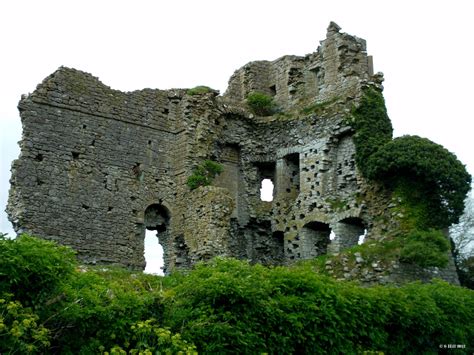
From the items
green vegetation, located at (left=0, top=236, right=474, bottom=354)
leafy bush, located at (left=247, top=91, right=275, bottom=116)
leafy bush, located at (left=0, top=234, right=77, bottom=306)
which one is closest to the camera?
leafy bush, located at (left=0, top=234, right=77, bottom=306)

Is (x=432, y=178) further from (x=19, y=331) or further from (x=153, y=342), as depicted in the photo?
(x=19, y=331)

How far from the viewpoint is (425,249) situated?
23375mm

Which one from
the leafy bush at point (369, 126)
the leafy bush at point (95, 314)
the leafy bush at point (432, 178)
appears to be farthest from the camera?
the leafy bush at point (369, 126)

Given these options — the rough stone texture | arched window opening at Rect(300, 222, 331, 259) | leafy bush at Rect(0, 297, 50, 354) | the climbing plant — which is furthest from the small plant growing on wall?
leafy bush at Rect(0, 297, 50, 354)

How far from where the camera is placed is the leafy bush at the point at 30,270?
13633 mm

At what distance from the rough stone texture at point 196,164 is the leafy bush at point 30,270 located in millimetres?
10338

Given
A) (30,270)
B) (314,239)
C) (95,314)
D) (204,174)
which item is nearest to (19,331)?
(30,270)

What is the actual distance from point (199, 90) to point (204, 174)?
9.90ft

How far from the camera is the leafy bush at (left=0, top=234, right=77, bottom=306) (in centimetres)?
1363

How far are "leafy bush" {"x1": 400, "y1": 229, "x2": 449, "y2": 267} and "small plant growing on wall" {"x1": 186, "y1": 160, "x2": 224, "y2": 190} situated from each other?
23.0ft

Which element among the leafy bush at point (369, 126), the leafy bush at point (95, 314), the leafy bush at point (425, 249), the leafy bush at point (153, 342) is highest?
the leafy bush at point (369, 126)

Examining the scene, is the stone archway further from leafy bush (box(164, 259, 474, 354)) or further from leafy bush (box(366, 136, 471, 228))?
leafy bush (box(164, 259, 474, 354))

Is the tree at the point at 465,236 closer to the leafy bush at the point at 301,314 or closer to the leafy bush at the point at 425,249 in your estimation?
the leafy bush at the point at 425,249

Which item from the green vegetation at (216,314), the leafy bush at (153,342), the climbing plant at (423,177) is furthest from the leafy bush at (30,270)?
the climbing plant at (423,177)
